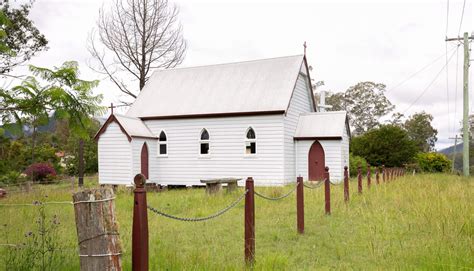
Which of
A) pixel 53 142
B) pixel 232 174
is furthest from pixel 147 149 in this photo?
pixel 53 142

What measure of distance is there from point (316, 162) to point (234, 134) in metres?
4.52

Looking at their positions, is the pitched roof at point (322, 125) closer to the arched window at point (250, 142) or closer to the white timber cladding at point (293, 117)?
the white timber cladding at point (293, 117)

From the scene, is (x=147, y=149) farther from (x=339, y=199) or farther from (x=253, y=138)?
(x=339, y=199)

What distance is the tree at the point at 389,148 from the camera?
3108 cm

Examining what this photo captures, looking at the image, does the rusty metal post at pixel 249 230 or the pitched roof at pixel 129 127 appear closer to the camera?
the rusty metal post at pixel 249 230

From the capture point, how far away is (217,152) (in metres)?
23.3

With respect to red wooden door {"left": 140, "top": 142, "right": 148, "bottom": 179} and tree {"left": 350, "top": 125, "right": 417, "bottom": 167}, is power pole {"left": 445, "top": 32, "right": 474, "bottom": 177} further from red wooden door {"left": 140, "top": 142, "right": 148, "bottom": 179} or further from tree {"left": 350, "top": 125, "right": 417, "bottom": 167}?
red wooden door {"left": 140, "top": 142, "right": 148, "bottom": 179}

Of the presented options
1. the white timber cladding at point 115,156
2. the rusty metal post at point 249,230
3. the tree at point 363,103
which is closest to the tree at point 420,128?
the tree at point 363,103

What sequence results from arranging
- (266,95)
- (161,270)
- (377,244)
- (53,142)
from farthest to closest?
A: 1. (53,142)
2. (266,95)
3. (377,244)
4. (161,270)

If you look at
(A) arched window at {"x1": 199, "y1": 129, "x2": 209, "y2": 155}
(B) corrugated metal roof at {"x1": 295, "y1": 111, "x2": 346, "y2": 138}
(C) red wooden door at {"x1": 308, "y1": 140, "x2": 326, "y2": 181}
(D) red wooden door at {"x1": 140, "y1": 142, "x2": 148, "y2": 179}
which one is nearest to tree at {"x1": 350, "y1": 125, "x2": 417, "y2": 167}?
(B) corrugated metal roof at {"x1": 295, "y1": 111, "x2": 346, "y2": 138}

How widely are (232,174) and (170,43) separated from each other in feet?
51.4

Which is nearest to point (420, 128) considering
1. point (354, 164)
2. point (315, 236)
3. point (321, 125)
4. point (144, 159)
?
point (354, 164)

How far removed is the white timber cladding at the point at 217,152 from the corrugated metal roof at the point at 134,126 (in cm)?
35

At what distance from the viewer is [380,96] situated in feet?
183
